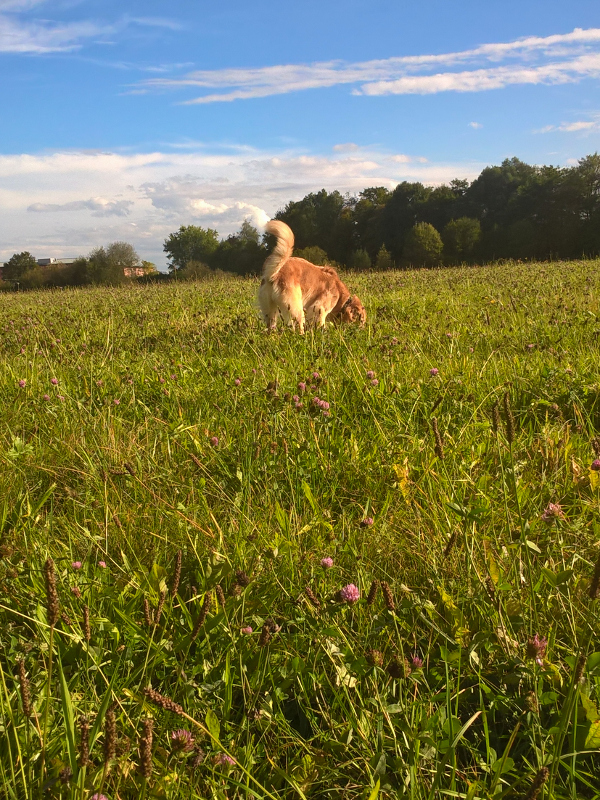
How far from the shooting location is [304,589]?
1.89 metres

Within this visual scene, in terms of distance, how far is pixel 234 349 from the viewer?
19.4 ft

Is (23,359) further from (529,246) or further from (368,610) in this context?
(529,246)

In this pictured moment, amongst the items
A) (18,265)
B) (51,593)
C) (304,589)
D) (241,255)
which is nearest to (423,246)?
(241,255)

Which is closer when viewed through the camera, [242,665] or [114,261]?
[242,665]

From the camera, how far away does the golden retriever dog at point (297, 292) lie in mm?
7418

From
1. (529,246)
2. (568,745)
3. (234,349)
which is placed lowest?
(568,745)

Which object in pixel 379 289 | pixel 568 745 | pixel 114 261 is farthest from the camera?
pixel 114 261

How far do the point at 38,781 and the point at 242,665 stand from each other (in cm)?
58

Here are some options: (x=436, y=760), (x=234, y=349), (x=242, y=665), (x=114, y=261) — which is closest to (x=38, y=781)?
(x=242, y=665)

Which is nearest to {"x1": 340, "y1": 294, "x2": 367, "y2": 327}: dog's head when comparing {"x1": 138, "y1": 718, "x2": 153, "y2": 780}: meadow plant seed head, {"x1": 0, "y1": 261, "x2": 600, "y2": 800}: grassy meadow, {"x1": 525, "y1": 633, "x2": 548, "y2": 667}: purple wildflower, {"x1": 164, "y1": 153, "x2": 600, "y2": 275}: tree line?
{"x1": 0, "y1": 261, "x2": 600, "y2": 800}: grassy meadow

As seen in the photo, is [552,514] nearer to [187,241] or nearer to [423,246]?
[423,246]

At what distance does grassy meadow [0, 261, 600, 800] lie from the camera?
142cm

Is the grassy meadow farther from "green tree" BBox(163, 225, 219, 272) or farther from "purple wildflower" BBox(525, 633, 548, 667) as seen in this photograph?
"green tree" BBox(163, 225, 219, 272)

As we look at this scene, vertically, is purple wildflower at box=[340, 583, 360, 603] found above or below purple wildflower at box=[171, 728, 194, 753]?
above
